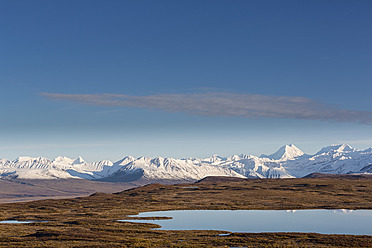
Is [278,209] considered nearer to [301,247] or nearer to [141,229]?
[141,229]

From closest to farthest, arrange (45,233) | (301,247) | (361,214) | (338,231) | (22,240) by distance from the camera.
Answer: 1. (301,247)
2. (22,240)
3. (45,233)
4. (338,231)
5. (361,214)

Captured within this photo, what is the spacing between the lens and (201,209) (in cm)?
13662

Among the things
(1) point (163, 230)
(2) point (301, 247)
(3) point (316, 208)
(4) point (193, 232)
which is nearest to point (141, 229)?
(1) point (163, 230)

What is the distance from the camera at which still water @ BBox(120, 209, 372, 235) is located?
8712cm

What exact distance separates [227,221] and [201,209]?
35115 millimetres

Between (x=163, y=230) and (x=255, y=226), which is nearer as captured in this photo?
(x=163, y=230)

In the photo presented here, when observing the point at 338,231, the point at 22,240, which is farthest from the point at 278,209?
the point at 22,240

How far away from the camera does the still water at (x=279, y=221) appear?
87119mm

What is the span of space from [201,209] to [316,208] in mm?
34638

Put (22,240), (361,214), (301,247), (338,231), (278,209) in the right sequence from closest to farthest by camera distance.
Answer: (301,247) → (22,240) → (338,231) → (361,214) → (278,209)

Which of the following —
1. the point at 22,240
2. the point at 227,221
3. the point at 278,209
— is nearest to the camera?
the point at 22,240

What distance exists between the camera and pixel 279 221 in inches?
3944

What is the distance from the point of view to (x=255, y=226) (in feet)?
302

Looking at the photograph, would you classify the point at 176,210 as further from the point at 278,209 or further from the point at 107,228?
the point at 107,228
